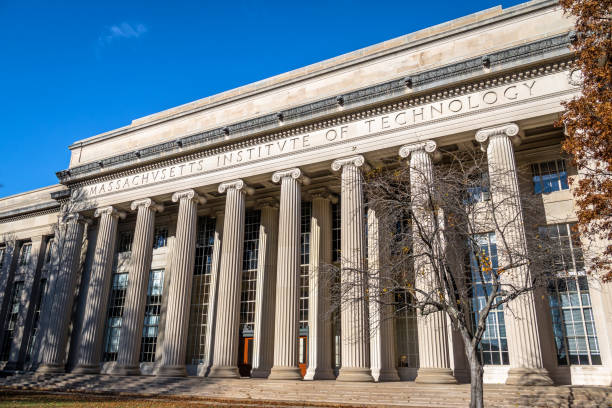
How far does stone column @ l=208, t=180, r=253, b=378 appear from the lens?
78.3 ft

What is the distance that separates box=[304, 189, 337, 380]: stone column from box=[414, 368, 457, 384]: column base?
564 cm

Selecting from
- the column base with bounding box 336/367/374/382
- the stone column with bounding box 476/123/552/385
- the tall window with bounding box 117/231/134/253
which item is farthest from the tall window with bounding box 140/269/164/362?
the stone column with bounding box 476/123/552/385

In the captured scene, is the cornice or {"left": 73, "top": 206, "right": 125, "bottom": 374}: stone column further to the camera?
{"left": 73, "top": 206, "right": 125, "bottom": 374}: stone column

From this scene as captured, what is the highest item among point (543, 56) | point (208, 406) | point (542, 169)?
point (543, 56)

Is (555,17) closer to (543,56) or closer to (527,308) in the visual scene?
(543,56)

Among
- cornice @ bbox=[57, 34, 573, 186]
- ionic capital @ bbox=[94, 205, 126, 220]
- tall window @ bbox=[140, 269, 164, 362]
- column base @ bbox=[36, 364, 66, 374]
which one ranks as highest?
cornice @ bbox=[57, 34, 573, 186]

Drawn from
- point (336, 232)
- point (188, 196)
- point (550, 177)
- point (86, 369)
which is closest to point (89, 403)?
point (86, 369)

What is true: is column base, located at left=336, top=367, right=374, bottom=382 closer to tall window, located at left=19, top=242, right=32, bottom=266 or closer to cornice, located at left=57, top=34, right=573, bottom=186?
cornice, located at left=57, top=34, right=573, bottom=186

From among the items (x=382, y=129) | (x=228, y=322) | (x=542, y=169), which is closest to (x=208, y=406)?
(x=228, y=322)

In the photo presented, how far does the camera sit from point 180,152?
2873 centimetres

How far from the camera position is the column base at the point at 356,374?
19.9 metres

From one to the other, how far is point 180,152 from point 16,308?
21.0m

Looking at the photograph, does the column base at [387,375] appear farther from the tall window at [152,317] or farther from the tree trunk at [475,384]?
the tall window at [152,317]

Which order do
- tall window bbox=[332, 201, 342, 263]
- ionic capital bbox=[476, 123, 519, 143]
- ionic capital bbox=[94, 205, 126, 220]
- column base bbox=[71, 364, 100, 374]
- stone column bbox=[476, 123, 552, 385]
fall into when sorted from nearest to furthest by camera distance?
stone column bbox=[476, 123, 552, 385] → ionic capital bbox=[476, 123, 519, 143] → tall window bbox=[332, 201, 342, 263] → column base bbox=[71, 364, 100, 374] → ionic capital bbox=[94, 205, 126, 220]
